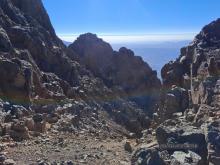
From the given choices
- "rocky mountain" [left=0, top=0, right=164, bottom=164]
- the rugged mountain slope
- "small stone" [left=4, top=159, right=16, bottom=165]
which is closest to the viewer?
the rugged mountain slope

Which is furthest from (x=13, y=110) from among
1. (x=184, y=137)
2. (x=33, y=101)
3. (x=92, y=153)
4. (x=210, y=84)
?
(x=184, y=137)

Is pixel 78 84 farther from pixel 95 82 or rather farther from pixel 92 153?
pixel 92 153

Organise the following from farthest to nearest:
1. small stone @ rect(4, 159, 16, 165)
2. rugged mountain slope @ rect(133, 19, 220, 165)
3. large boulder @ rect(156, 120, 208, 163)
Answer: small stone @ rect(4, 159, 16, 165)
large boulder @ rect(156, 120, 208, 163)
rugged mountain slope @ rect(133, 19, 220, 165)

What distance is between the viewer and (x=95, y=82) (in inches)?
2500

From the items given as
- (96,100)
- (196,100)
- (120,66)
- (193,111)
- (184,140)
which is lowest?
(96,100)

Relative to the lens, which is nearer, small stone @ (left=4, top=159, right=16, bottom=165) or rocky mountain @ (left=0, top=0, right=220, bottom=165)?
rocky mountain @ (left=0, top=0, right=220, bottom=165)

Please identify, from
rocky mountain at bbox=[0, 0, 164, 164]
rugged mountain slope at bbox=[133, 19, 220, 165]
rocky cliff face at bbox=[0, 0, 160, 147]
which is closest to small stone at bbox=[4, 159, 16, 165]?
rocky mountain at bbox=[0, 0, 164, 164]

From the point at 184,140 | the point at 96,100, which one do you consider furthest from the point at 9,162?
the point at 96,100

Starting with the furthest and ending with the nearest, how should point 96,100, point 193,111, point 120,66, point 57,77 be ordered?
point 120,66, point 96,100, point 57,77, point 193,111

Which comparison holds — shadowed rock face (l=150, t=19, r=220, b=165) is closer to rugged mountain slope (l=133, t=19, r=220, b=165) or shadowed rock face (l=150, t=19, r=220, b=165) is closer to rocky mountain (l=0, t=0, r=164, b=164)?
rugged mountain slope (l=133, t=19, r=220, b=165)

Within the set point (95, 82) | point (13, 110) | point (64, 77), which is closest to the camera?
point (13, 110)

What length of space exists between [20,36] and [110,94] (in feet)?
55.7

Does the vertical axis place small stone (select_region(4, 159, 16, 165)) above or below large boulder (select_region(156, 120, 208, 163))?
below

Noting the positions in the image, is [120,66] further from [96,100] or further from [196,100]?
[196,100]
